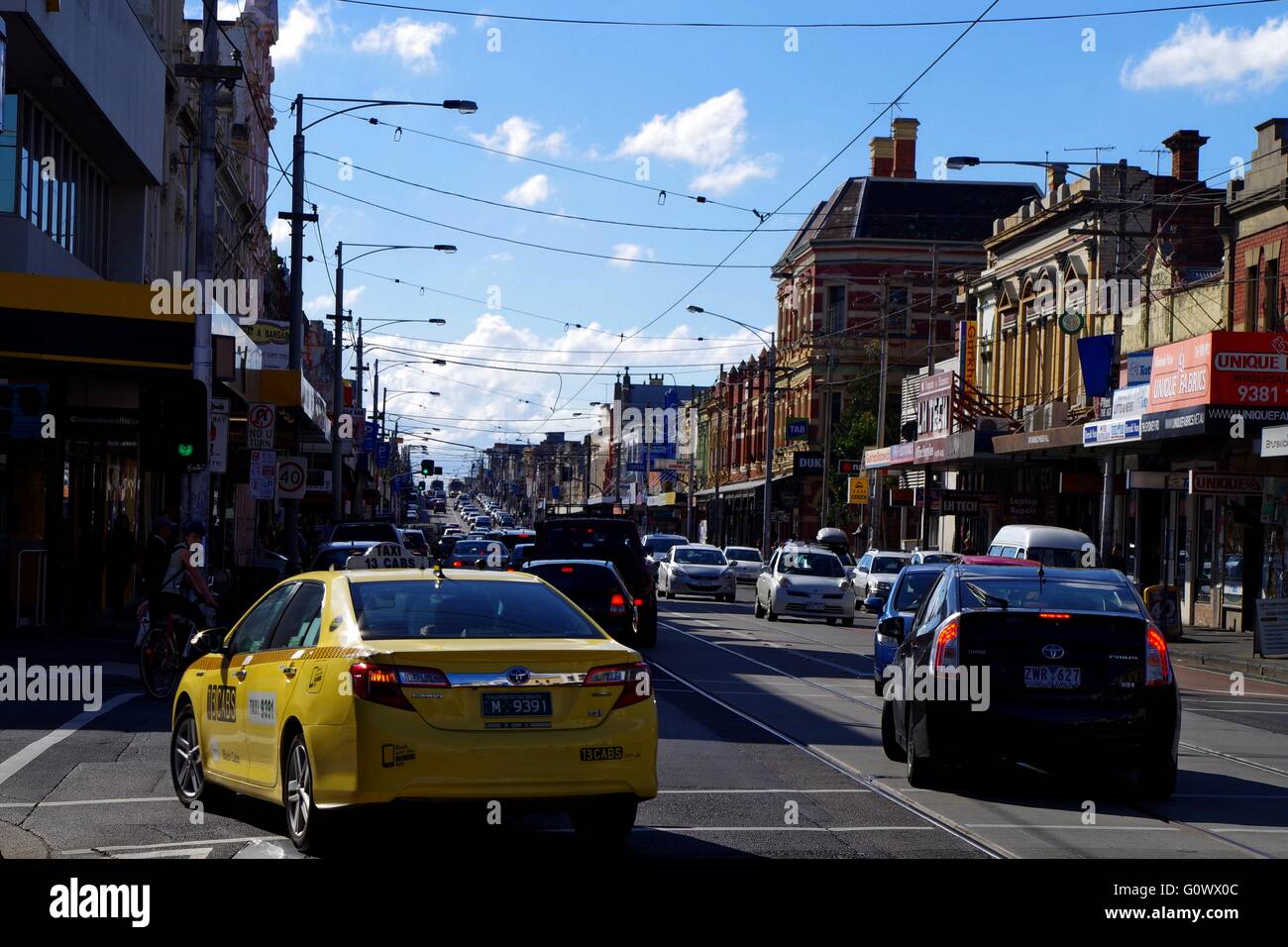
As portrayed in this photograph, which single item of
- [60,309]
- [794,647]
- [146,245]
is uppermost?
[146,245]

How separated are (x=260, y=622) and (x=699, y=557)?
36.5 meters

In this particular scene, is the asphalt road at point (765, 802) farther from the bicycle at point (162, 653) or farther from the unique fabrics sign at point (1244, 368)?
the unique fabrics sign at point (1244, 368)

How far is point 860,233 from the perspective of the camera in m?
79.8

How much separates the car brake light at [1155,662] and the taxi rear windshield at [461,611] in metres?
4.21

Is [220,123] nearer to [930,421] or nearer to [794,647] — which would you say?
[930,421]

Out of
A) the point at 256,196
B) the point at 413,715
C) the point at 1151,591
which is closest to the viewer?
the point at 413,715

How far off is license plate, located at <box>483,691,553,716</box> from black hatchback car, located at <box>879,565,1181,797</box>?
3.90m

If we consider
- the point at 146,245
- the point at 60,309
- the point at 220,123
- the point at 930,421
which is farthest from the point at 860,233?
the point at 60,309

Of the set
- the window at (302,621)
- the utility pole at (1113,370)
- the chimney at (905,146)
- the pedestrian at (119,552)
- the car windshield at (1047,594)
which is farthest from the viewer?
the chimney at (905,146)

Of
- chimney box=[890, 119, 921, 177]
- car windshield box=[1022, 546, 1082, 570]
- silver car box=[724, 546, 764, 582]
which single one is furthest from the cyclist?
chimney box=[890, 119, 921, 177]

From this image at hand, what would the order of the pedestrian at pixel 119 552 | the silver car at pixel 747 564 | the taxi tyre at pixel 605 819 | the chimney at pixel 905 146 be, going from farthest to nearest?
the chimney at pixel 905 146
the silver car at pixel 747 564
the pedestrian at pixel 119 552
the taxi tyre at pixel 605 819

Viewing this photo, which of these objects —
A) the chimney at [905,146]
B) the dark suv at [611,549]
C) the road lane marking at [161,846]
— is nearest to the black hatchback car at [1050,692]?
the road lane marking at [161,846]

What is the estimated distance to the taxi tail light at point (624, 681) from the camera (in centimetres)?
918
